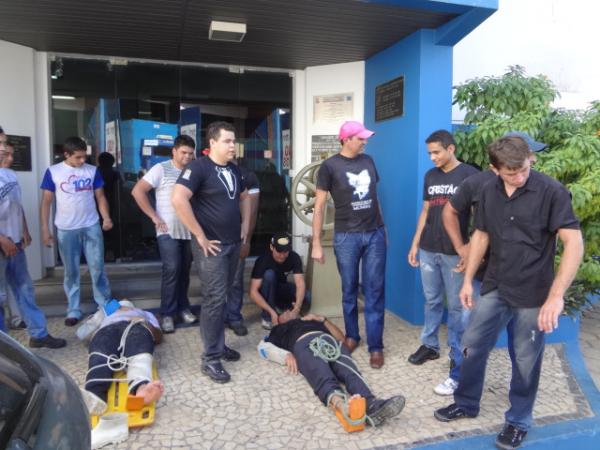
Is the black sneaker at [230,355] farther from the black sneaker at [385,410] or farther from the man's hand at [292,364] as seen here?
the black sneaker at [385,410]

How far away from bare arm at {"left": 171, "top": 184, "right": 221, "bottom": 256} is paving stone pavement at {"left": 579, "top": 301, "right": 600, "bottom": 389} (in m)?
3.13

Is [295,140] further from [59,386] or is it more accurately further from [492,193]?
[59,386]

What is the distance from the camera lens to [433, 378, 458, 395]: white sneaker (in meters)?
3.27

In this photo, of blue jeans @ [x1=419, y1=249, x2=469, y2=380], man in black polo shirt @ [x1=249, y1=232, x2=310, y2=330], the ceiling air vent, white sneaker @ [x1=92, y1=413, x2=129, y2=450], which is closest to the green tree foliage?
blue jeans @ [x1=419, y1=249, x2=469, y2=380]

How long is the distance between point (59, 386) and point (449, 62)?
421 centimetres

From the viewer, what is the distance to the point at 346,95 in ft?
18.9

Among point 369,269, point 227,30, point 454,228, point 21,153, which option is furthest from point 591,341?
point 21,153

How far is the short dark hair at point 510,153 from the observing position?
8.00 feet

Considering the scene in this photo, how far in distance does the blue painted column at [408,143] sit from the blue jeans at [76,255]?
2.87 metres

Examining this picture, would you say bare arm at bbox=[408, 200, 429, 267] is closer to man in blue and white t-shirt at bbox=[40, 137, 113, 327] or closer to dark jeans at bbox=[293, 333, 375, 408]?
dark jeans at bbox=[293, 333, 375, 408]

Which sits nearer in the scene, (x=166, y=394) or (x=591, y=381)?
(x=166, y=394)

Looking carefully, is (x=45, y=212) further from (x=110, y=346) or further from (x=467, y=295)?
(x=467, y=295)

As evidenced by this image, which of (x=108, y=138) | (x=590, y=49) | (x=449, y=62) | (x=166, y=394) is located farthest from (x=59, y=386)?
(x=590, y=49)

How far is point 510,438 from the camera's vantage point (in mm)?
2717
